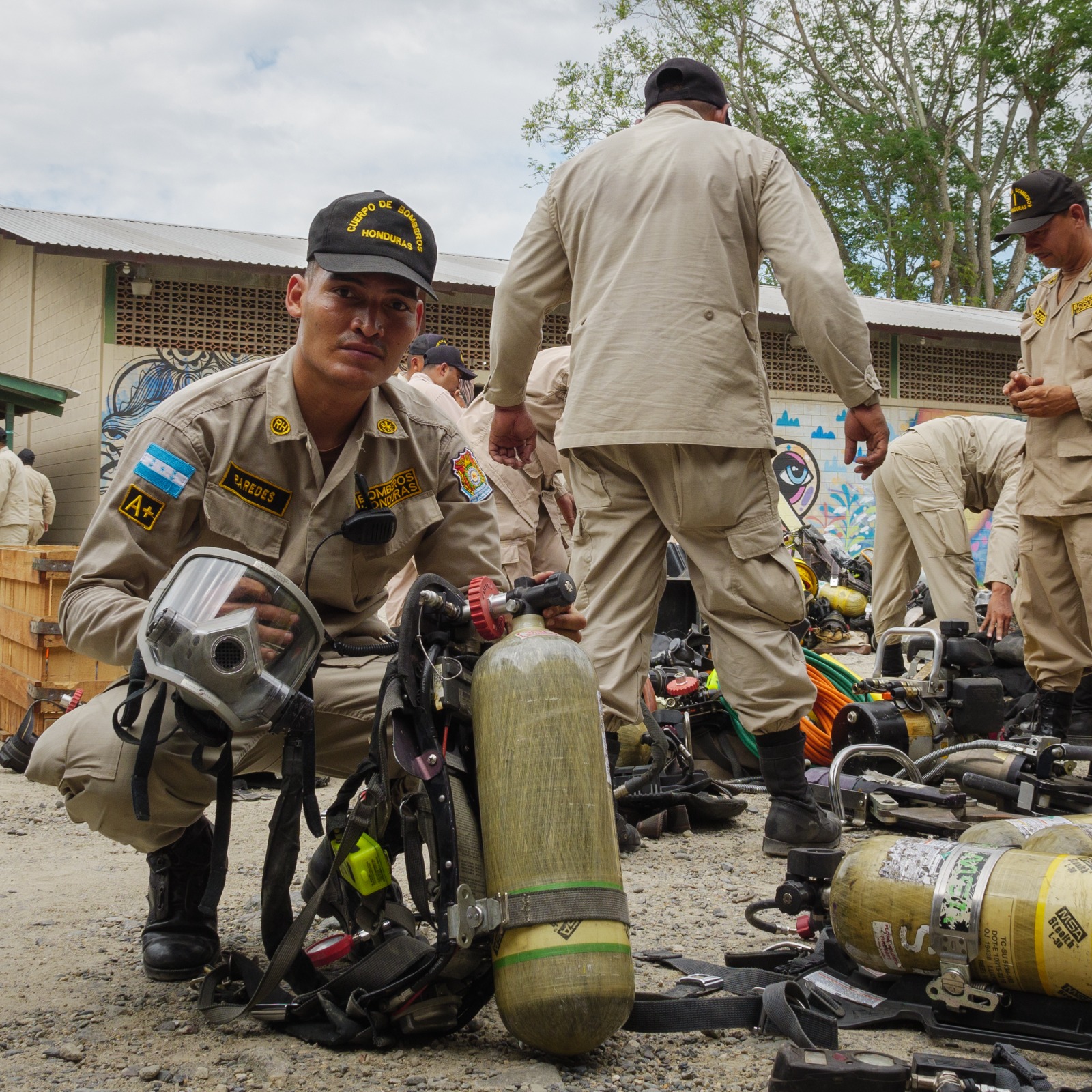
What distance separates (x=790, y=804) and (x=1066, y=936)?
5.36 feet

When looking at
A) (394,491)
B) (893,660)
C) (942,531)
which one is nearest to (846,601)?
(942,531)

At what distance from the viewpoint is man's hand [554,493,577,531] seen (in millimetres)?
5473


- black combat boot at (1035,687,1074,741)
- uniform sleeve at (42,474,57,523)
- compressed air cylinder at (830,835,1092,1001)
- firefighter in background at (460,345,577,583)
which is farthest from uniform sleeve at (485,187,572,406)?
uniform sleeve at (42,474,57,523)

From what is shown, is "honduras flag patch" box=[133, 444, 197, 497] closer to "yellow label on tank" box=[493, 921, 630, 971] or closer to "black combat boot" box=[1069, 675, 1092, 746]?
"yellow label on tank" box=[493, 921, 630, 971]

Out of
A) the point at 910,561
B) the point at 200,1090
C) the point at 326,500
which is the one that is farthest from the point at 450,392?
the point at 200,1090

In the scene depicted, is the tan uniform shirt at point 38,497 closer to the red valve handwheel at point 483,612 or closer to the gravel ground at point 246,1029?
the gravel ground at point 246,1029

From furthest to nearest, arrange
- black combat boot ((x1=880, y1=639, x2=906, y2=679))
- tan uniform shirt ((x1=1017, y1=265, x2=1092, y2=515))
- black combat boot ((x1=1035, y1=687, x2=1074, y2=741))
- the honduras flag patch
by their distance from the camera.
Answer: black combat boot ((x1=880, y1=639, x2=906, y2=679))
black combat boot ((x1=1035, y1=687, x2=1074, y2=741))
tan uniform shirt ((x1=1017, y1=265, x2=1092, y2=515))
the honduras flag patch

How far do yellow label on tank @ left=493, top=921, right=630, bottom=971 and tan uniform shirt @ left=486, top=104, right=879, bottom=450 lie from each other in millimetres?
1750

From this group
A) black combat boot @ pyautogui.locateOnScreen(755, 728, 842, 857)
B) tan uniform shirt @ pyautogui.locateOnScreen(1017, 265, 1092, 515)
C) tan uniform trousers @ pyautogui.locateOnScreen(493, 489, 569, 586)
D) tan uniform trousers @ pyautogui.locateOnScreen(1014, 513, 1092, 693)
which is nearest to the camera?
black combat boot @ pyautogui.locateOnScreen(755, 728, 842, 857)

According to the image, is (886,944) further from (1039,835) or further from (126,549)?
(126,549)

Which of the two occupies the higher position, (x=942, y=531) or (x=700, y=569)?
(x=942, y=531)

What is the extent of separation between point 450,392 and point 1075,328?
3.61 metres

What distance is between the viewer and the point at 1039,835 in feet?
7.71

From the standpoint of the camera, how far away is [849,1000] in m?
2.23
